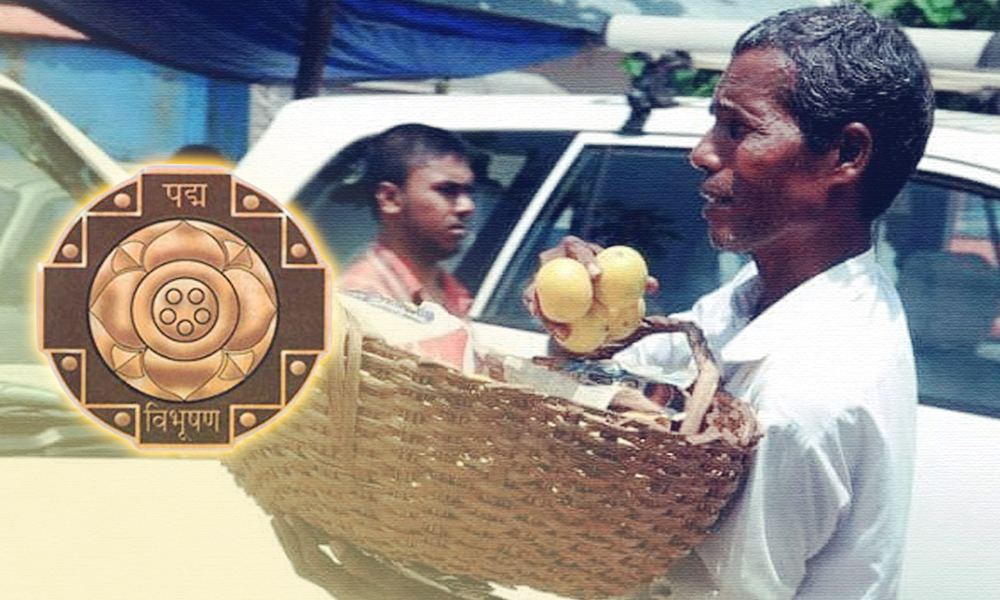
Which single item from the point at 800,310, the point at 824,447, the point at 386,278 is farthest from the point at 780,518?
the point at 386,278

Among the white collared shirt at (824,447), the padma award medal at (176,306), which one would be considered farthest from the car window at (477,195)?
the white collared shirt at (824,447)

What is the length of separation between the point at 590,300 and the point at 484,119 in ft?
2.45

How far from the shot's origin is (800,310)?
136 cm

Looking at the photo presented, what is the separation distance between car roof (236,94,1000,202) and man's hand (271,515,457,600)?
0.55 metres

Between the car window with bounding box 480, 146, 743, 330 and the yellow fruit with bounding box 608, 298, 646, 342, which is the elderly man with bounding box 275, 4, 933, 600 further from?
the car window with bounding box 480, 146, 743, 330

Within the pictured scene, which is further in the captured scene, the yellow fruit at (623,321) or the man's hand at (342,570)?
the man's hand at (342,570)

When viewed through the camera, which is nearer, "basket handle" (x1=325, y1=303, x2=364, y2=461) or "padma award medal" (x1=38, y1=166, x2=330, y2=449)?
"basket handle" (x1=325, y1=303, x2=364, y2=461)

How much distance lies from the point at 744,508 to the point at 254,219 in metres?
0.72

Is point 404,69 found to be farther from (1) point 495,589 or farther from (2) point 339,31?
(1) point 495,589

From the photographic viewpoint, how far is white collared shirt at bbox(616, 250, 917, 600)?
1.24 meters

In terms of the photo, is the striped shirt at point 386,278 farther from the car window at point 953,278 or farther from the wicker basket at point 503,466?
the car window at point 953,278

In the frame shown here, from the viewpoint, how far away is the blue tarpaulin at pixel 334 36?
5.72ft

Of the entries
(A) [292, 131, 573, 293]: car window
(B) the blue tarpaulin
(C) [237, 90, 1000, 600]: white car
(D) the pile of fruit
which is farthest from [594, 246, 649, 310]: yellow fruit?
(B) the blue tarpaulin

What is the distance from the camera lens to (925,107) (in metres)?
1.34
